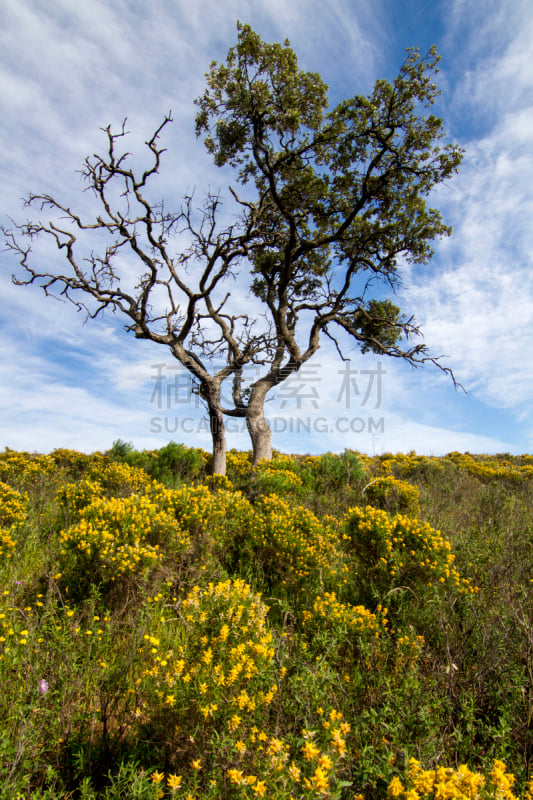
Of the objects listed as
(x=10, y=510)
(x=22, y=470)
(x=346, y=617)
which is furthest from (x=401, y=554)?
(x=22, y=470)

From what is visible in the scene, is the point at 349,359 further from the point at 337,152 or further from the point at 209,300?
the point at 337,152

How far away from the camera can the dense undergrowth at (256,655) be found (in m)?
2.07

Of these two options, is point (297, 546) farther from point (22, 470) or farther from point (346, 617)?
point (22, 470)

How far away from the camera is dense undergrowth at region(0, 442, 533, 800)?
2074 millimetres

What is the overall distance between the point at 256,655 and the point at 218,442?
1066cm

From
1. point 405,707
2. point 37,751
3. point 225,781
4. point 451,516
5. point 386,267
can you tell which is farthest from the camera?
point 386,267

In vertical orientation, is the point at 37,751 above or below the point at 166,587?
below

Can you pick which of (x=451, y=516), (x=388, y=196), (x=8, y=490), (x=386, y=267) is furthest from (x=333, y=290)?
(x=8, y=490)

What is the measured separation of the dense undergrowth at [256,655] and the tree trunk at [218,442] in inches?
241

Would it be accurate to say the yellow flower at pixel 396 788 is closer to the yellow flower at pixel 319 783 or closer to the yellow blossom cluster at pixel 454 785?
the yellow blossom cluster at pixel 454 785

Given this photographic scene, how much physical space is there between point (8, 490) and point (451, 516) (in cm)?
812

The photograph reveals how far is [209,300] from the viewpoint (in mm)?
14312

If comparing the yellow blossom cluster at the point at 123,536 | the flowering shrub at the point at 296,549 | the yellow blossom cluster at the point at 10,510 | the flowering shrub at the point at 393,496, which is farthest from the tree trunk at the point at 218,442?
the yellow blossom cluster at the point at 123,536

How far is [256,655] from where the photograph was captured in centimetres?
251
